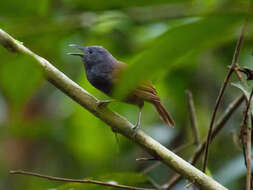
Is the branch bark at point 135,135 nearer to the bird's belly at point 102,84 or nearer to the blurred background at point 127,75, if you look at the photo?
the blurred background at point 127,75

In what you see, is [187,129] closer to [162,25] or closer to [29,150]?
[162,25]

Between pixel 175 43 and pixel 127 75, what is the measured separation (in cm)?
10

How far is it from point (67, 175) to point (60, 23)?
2482mm

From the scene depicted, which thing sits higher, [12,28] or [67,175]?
[12,28]

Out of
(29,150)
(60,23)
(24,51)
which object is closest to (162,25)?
(60,23)

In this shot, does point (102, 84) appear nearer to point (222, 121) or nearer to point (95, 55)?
point (95, 55)

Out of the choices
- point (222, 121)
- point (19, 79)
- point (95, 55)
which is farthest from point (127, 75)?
point (95, 55)

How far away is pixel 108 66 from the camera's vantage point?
2668mm

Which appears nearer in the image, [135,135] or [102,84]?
[135,135]

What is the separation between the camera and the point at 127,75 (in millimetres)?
732

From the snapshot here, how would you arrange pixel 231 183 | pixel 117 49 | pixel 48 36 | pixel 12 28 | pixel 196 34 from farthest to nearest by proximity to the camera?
pixel 117 49 → pixel 231 183 → pixel 48 36 → pixel 12 28 → pixel 196 34

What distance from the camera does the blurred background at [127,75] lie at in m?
0.75

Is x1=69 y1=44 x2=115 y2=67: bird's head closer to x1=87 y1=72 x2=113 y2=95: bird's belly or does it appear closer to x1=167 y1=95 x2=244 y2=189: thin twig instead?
x1=87 y1=72 x2=113 y2=95: bird's belly

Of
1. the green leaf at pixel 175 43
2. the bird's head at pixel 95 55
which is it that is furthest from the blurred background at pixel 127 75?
the bird's head at pixel 95 55
